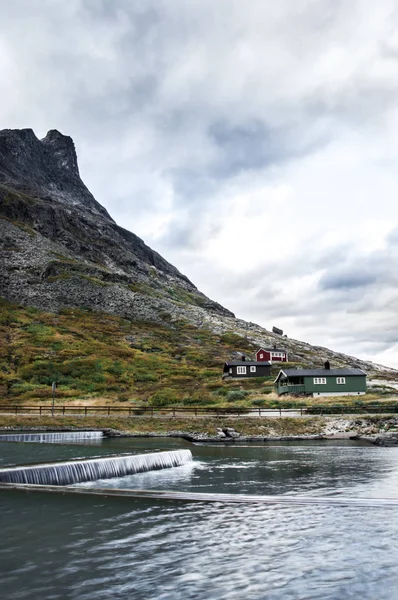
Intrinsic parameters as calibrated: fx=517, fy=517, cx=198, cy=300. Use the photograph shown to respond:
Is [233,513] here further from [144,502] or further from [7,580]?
[7,580]

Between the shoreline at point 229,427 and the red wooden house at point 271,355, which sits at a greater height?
the red wooden house at point 271,355

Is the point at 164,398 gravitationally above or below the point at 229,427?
above

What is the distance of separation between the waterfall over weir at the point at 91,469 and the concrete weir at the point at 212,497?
1.50m

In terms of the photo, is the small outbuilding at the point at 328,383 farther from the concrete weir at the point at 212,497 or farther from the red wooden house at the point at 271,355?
the concrete weir at the point at 212,497

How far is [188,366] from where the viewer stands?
105m

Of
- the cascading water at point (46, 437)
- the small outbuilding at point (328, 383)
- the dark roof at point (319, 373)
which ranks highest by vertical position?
the dark roof at point (319, 373)

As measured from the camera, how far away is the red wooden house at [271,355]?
124 meters

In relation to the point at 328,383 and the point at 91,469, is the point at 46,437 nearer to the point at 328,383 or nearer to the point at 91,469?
the point at 91,469

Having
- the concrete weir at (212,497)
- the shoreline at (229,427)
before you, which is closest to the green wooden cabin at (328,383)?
the shoreline at (229,427)

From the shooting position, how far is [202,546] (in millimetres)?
14156

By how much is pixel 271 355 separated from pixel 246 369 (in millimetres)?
19620

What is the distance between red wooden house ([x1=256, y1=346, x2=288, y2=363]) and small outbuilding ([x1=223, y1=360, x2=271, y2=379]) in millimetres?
13200

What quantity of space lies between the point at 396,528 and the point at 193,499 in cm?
782

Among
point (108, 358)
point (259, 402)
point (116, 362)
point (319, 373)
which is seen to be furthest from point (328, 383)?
point (108, 358)
